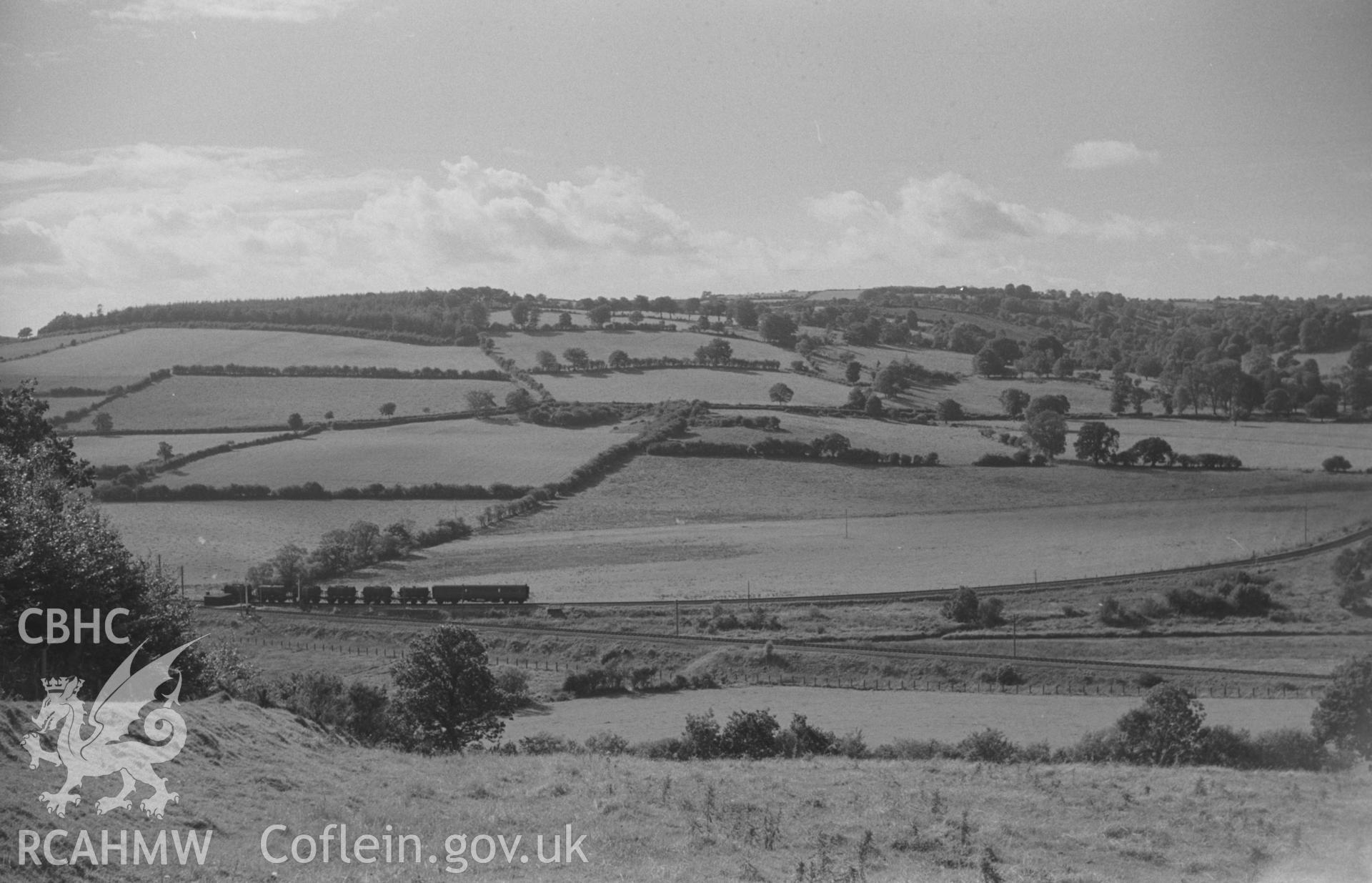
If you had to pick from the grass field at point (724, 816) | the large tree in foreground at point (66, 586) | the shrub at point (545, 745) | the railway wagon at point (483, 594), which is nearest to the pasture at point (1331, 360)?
the grass field at point (724, 816)

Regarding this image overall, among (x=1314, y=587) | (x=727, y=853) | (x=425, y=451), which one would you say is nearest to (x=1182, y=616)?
(x=1314, y=587)

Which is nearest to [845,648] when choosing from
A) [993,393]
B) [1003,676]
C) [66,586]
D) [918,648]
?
[918,648]

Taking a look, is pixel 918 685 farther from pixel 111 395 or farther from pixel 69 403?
pixel 111 395

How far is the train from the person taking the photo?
43.7 m

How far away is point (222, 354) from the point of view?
8006 cm

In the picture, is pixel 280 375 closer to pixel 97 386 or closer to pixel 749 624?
pixel 97 386

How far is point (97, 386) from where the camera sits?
215 feet

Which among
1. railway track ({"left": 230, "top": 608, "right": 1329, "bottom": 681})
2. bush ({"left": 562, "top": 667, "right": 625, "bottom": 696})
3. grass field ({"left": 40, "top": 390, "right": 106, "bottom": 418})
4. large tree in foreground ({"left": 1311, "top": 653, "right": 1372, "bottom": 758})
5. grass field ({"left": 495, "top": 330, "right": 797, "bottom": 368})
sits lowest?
bush ({"left": 562, "top": 667, "right": 625, "bottom": 696})

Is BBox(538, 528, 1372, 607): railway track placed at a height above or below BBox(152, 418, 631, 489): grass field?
below

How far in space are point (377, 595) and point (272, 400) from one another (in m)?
31.3

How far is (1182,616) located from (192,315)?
3137 inches

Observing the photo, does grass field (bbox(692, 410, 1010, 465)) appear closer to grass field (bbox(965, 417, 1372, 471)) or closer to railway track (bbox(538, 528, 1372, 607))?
grass field (bbox(965, 417, 1372, 471))

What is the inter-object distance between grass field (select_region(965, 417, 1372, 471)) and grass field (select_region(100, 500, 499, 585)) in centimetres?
3498

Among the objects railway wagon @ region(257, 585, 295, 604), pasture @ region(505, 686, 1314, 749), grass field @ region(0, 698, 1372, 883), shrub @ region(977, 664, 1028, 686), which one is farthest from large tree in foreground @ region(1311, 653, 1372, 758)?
railway wagon @ region(257, 585, 295, 604)
